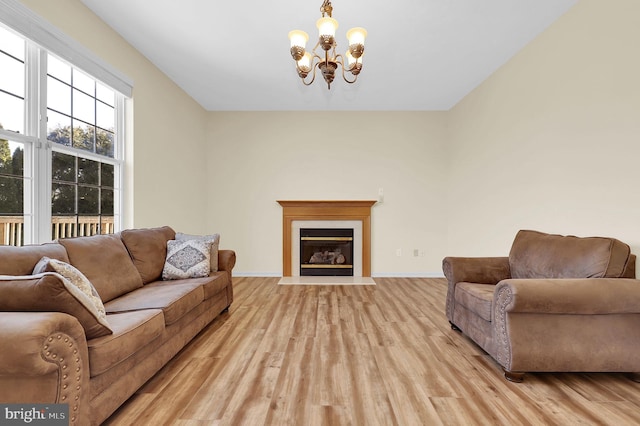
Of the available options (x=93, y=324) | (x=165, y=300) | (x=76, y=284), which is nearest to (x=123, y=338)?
(x=93, y=324)

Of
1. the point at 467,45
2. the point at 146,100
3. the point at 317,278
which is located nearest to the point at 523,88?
the point at 467,45

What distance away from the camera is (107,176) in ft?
10.4

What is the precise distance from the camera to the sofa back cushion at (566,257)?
2.03m

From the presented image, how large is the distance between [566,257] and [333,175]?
3.54m

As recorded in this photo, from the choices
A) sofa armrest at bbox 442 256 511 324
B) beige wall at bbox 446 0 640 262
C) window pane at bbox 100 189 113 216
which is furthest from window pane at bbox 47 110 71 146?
beige wall at bbox 446 0 640 262

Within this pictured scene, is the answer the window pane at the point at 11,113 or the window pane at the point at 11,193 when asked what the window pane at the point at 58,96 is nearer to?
the window pane at the point at 11,113

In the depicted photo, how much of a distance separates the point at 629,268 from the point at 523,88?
2.16 m

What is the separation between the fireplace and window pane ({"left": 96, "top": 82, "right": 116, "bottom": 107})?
3161 millimetres


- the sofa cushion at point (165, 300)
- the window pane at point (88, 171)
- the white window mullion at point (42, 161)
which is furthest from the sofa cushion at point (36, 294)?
the window pane at point (88, 171)

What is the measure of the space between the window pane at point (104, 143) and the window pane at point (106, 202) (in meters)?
0.40

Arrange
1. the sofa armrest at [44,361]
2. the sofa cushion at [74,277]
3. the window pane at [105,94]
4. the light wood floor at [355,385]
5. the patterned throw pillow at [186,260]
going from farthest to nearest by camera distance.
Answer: the window pane at [105,94] < the patterned throw pillow at [186,260] < the light wood floor at [355,385] < the sofa cushion at [74,277] < the sofa armrest at [44,361]

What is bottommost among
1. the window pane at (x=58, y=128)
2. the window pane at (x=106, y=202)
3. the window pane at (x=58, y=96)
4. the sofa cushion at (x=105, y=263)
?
the sofa cushion at (x=105, y=263)

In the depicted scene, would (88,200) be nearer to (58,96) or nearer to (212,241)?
(58,96)

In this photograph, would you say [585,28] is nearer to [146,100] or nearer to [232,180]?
[146,100]
